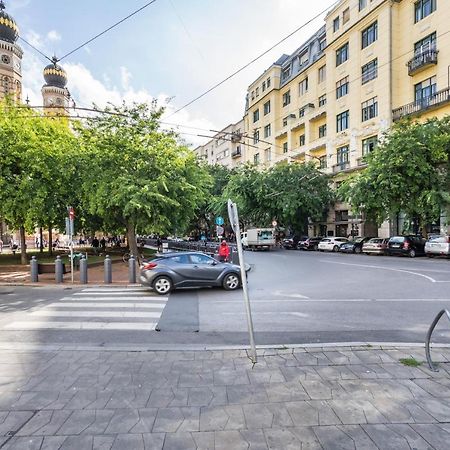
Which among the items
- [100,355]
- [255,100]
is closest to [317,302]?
[100,355]

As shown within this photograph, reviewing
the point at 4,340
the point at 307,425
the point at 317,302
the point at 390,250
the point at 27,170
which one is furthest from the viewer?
the point at 390,250

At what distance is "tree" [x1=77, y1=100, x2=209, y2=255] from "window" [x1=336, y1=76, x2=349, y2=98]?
2629 cm

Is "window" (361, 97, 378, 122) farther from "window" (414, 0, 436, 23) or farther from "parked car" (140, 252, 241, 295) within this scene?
"parked car" (140, 252, 241, 295)

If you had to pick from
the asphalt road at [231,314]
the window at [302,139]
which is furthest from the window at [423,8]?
the asphalt road at [231,314]

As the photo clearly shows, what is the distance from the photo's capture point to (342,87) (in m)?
38.9

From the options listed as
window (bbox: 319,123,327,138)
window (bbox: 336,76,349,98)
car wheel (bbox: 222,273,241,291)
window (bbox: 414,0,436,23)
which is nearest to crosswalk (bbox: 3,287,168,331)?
car wheel (bbox: 222,273,241,291)

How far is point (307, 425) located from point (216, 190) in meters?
45.6

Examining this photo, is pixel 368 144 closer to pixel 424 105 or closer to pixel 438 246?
pixel 424 105

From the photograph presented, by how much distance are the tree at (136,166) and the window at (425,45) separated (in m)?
24.1

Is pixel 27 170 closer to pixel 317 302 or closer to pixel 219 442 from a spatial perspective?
pixel 317 302

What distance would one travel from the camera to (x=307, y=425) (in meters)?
3.54

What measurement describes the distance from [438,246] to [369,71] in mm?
20443

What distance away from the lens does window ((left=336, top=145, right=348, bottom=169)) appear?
37.9 metres

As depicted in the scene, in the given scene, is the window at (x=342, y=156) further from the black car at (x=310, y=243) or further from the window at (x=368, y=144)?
the black car at (x=310, y=243)
